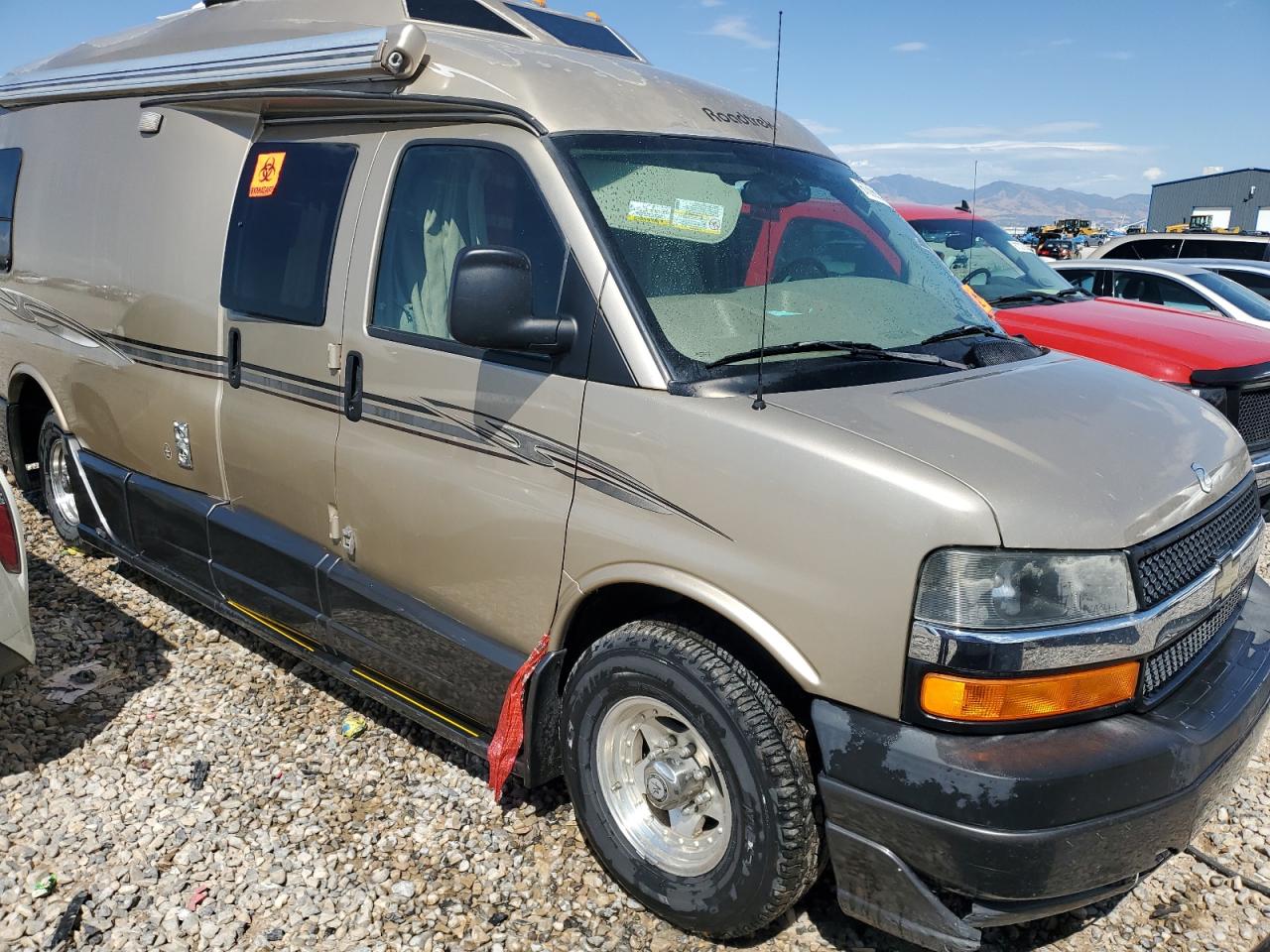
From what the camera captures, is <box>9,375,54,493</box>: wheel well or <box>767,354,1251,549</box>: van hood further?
<box>9,375,54,493</box>: wheel well

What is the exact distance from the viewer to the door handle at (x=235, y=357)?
406 centimetres

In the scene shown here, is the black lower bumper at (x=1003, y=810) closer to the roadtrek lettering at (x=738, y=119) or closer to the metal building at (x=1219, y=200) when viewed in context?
the roadtrek lettering at (x=738, y=119)

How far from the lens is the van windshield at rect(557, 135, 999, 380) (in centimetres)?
295

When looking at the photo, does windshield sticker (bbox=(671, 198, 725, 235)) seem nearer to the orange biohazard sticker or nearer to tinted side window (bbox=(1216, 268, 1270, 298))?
the orange biohazard sticker

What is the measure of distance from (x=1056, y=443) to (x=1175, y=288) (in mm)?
8030

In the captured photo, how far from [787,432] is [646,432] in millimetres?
398

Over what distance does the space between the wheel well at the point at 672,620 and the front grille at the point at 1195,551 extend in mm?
880

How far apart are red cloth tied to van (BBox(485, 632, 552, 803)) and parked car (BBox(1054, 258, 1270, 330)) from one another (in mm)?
7941

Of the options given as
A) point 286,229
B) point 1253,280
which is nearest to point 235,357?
point 286,229

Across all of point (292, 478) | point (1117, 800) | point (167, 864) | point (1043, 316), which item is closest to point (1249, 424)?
point (1043, 316)

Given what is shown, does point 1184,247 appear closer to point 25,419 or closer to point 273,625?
point 273,625

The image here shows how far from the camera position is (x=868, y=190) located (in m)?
4.12

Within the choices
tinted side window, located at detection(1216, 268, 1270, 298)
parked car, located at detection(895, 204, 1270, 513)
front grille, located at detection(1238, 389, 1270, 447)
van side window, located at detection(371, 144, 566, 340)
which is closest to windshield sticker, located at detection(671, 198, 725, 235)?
van side window, located at detection(371, 144, 566, 340)

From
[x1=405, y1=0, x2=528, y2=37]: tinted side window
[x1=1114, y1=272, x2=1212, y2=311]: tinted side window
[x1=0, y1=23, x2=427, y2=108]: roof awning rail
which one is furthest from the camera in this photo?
[x1=1114, y1=272, x2=1212, y2=311]: tinted side window
